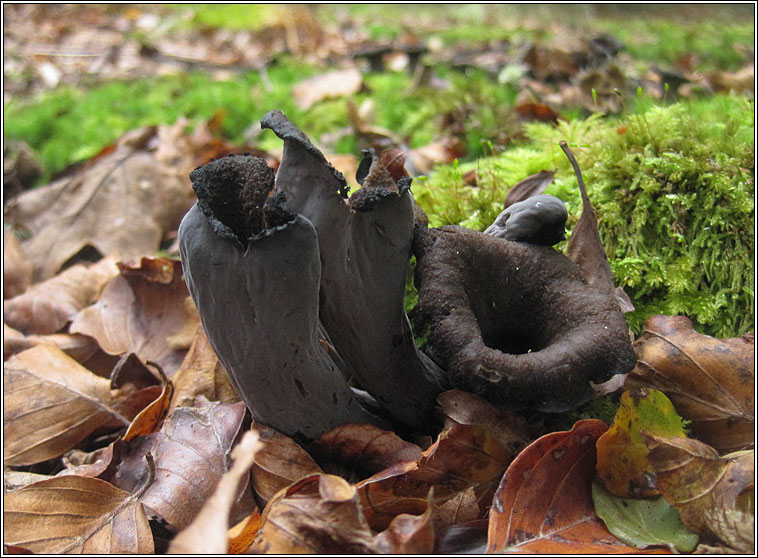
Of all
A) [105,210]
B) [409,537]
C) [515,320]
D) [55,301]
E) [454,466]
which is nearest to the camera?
[409,537]

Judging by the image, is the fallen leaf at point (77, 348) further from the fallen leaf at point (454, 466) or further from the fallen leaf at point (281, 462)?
the fallen leaf at point (454, 466)

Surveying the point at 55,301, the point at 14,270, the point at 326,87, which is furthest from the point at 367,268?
the point at 326,87

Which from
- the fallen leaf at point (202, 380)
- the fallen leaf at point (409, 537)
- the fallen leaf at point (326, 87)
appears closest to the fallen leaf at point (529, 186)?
the fallen leaf at point (202, 380)

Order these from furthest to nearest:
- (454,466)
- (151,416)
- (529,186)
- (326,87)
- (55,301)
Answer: (326,87) < (55,301) < (529,186) < (151,416) < (454,466)

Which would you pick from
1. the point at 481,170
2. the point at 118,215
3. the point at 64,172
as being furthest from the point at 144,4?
the point at 481,170

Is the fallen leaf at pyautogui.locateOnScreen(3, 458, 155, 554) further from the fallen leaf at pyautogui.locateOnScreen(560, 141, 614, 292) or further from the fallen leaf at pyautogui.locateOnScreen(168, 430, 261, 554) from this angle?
the fallen leaf at pyautogui.locateOnScreen(560, 141, 614, 292)

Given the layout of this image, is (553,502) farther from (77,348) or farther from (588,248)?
(77,348)

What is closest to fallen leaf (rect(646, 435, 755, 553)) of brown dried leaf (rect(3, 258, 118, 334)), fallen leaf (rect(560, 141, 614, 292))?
fallen leaf (rect(560, 141, 614, 292))
